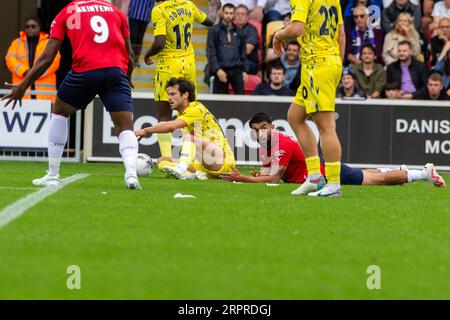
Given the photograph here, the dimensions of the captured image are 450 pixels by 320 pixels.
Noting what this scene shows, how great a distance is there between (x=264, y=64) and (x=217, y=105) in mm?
1947

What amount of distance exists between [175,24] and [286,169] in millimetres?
2828

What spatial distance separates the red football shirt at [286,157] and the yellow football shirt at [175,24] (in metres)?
2.68

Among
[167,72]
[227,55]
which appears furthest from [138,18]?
[167,72]

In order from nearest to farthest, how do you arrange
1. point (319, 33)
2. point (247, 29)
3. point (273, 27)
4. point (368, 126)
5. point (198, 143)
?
point (319, 33)
point (198, 143)
point (368, 126)
point (247, 29)
point (273, 27)

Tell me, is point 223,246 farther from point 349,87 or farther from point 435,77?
point 435,77

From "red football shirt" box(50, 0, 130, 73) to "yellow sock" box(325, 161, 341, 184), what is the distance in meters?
2.35

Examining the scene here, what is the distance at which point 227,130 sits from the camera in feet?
61.0

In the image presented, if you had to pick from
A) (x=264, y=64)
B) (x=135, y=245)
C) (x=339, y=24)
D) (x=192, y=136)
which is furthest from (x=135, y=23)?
(x=135, y=245)

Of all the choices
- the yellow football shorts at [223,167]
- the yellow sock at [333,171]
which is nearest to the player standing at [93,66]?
the yellow sock at [333,171]

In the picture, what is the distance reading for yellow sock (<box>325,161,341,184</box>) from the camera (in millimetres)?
11172

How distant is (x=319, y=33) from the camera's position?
11227mm

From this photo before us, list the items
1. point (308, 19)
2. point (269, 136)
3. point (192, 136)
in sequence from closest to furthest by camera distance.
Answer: point (308, 19)
point (269, 136)
point (192, 136)

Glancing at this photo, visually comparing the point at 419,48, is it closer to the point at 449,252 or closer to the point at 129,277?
the point at 449,252

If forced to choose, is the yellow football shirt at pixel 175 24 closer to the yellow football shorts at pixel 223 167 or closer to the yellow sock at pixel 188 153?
the yellow sock at pixel 188 153
